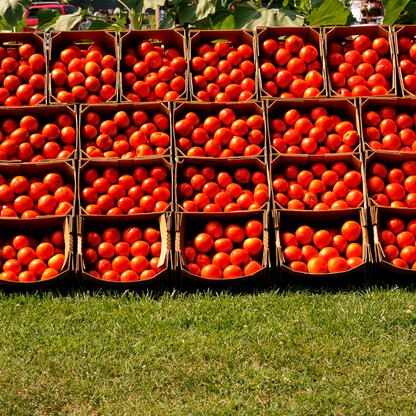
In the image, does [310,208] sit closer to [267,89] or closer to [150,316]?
[267,89]

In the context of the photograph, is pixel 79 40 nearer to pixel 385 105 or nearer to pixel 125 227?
pixel 125 227

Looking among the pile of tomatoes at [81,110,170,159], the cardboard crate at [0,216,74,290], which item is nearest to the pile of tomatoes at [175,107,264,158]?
the pile of tomatoes at [81,110,170,159]

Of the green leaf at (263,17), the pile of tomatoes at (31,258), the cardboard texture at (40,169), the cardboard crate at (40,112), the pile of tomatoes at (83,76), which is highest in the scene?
the green leaf at (263,17)

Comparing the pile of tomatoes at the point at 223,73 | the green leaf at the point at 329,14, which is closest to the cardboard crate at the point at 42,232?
the pile of tomatoes at the point at 223,73

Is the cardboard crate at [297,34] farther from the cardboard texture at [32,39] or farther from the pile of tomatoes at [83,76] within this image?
the cardboard texture at [32,39]

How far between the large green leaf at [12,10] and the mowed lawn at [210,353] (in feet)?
9.41

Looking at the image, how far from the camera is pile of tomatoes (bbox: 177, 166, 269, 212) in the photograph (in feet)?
13.6

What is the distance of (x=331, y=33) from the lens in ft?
15.9

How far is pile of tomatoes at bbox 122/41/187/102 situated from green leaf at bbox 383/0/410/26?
2285 millimetres

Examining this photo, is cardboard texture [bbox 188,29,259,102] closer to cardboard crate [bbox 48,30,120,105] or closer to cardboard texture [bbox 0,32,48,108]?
cardboard crate [bbox 48,30,120,105]

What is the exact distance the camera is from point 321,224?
4188 millimetres

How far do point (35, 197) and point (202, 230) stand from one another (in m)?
1.33

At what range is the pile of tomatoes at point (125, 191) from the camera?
412cm

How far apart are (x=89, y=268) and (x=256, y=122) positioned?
5.85 feet
